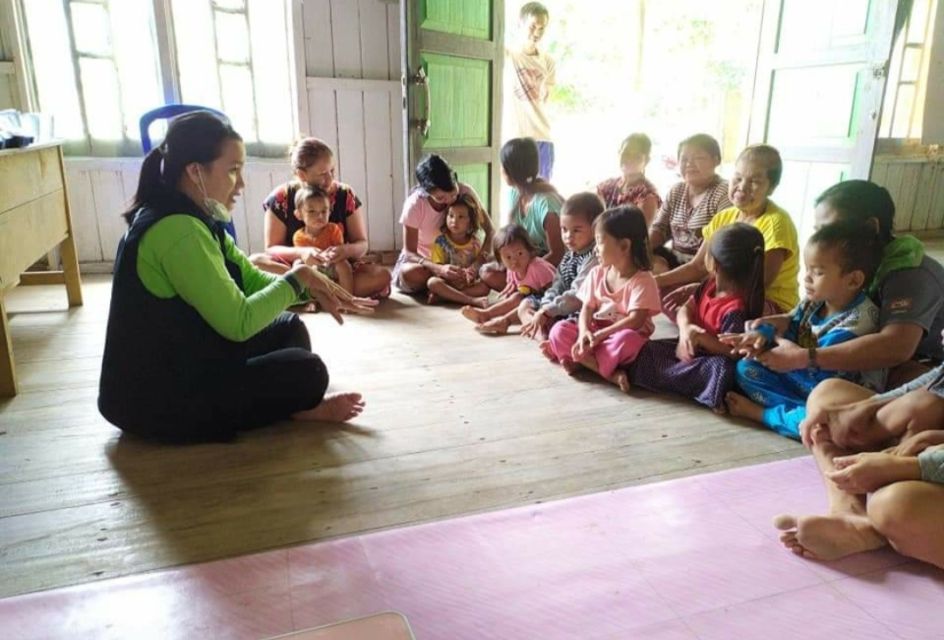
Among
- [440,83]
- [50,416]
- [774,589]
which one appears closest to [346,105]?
[440,83]

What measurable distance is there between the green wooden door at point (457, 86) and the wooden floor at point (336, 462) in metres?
1.60

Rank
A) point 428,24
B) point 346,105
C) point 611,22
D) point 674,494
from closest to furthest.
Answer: point 674,494
point 428,24
point 346,105
point 611,22

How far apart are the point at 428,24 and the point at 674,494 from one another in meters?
2.82

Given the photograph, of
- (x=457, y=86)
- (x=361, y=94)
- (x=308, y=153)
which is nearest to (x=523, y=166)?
(x=457, y=86)

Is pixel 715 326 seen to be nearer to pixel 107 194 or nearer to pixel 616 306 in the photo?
pixel 616 306

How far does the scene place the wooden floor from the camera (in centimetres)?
148

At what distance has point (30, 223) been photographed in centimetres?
270

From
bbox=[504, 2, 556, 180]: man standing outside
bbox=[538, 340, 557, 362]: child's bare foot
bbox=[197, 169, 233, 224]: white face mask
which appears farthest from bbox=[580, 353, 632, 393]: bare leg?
bbox=[504, 2, 556, 180]: man standing outside

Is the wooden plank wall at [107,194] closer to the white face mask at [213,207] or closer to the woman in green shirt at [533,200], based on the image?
the woman in green shirt at [533,200]

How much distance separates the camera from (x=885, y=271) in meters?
1.79

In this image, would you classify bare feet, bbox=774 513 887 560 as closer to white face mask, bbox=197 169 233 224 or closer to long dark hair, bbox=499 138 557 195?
white face mask, bbox=197 169 233 224

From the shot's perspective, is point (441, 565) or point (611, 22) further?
point (611, 22)

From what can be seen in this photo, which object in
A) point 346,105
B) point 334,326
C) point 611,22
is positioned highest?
point 611,22

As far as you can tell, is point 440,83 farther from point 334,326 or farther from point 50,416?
point 50,416
